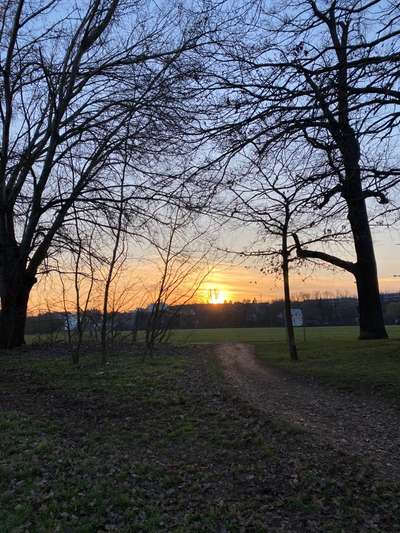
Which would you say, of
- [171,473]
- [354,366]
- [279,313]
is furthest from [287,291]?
[279,313]

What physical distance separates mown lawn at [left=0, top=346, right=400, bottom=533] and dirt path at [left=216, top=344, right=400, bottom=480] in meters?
0.42

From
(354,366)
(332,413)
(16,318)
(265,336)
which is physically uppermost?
(16,318)

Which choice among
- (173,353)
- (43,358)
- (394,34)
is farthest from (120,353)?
(394,34)

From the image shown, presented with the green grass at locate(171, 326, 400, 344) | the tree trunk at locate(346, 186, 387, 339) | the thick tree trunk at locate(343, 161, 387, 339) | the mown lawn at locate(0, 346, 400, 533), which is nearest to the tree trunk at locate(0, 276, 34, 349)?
the mown lawn at locate(0, 346, 400, 533)

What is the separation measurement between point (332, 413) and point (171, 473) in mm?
4050

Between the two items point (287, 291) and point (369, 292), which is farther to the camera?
point (369, 292)

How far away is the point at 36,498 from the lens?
15.8 ft

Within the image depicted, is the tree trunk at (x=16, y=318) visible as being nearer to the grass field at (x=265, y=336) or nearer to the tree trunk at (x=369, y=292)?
the grass field at (x=265, y=336)

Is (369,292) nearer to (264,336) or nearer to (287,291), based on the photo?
(287,291)

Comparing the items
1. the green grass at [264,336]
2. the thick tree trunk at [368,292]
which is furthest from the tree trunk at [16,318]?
the thick tree trunk at [368,292]

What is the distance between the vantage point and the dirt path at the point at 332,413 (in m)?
6.54

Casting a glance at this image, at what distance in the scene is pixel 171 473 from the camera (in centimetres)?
565

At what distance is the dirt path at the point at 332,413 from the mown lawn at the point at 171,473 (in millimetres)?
418

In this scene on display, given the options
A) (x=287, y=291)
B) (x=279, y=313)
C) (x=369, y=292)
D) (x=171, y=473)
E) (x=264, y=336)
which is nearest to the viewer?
(x=171, y=473)
